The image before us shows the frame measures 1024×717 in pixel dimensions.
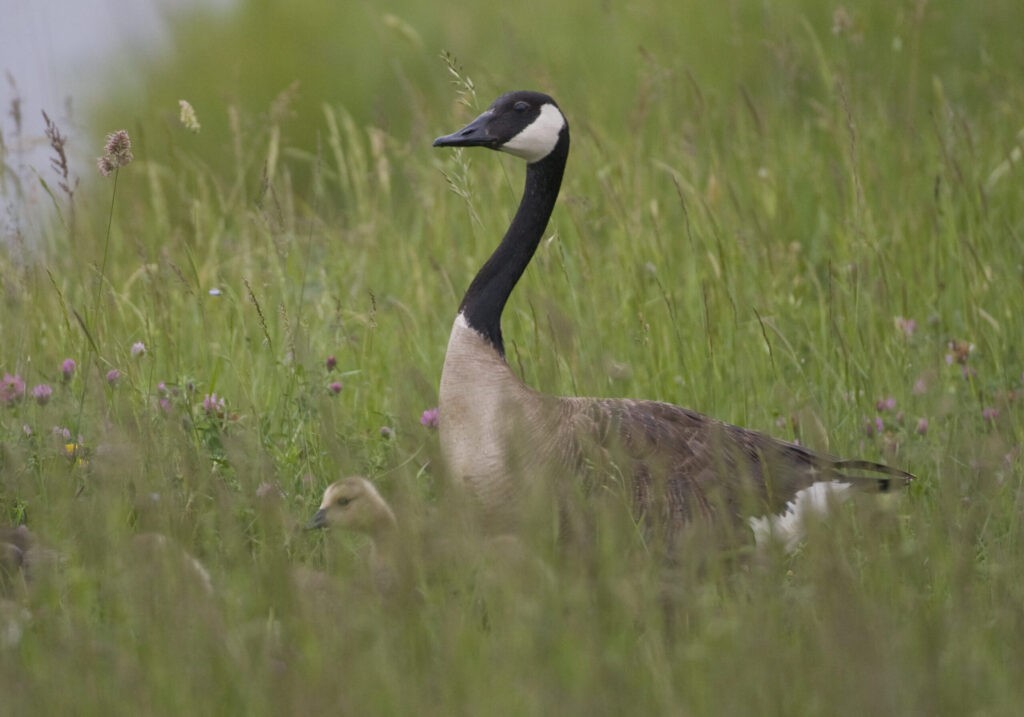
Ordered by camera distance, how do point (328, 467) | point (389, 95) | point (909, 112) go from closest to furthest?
point (328, 467) → point (909, 112) → point (389, 95)

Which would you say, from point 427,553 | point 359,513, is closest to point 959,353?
point 359,513

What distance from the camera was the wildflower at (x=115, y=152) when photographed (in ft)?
15.3

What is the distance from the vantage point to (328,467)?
528cm

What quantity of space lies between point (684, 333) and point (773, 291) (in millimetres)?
536

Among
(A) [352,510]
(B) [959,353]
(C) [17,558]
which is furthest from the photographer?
(B) [959,353]

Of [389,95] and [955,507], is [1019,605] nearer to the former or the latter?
[955,507]

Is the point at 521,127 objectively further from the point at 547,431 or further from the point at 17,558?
the point at 17,558

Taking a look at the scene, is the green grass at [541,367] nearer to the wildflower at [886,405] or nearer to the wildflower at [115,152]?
the wildflower at [886,405]

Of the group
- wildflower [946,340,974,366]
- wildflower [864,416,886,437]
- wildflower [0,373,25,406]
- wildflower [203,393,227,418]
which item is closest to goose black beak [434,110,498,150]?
wildflower [203,393,227,418]

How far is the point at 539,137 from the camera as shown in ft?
17.8

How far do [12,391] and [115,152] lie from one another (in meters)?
1.13

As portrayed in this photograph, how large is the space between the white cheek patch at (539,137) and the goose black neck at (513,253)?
3cm

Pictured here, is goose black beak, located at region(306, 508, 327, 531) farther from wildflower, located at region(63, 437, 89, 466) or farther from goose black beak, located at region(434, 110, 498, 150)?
goose black beak, located at region(434, 110, 498, 150)

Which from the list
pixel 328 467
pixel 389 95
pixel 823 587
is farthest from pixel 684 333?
pixel 389 95
